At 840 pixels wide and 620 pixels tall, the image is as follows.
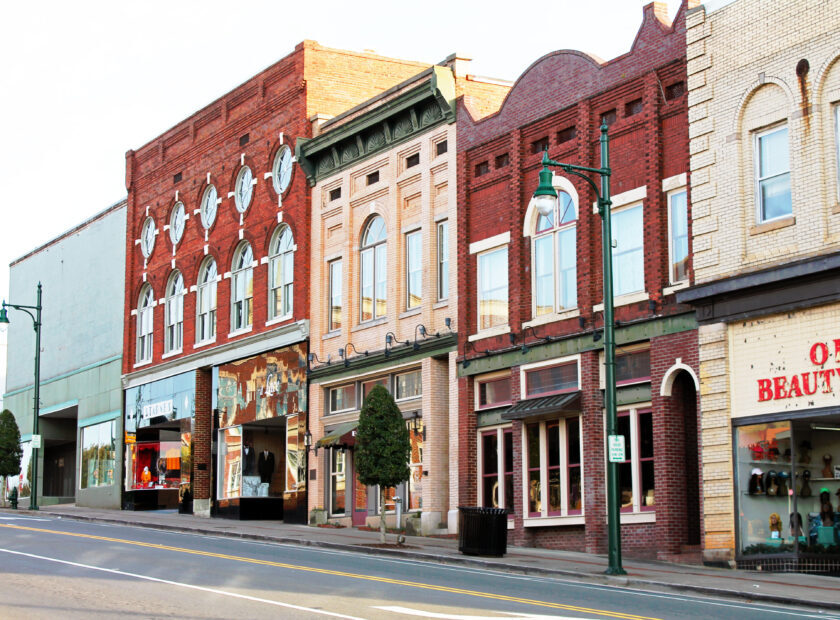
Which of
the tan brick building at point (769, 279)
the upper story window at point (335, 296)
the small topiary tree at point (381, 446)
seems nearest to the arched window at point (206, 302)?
the upper story window at point (335, 296)

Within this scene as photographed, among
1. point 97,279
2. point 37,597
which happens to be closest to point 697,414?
point 37,597

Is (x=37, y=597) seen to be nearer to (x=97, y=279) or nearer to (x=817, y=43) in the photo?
(x=817, y=43)

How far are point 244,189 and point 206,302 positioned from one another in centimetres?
482

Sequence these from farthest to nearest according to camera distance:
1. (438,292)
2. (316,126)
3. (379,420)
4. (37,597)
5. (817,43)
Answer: (316,126)
(438,292)
(379,420)
(817,43)
(37,597)

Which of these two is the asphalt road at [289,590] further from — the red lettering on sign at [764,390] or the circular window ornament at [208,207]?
the circular window ornament at [208,207]

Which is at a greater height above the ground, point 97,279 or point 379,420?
point 97,279

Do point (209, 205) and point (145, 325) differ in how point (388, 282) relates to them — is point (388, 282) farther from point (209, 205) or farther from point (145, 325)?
point (145, 325)

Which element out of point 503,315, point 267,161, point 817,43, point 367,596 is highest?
point 267,161

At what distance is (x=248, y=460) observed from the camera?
136 ft

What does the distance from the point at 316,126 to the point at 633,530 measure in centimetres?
1822

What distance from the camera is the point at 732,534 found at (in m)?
22.8

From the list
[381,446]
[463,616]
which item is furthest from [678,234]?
[463,616]

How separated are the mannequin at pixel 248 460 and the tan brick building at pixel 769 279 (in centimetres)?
2095

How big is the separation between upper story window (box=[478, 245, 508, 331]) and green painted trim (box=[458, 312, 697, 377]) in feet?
2.97
